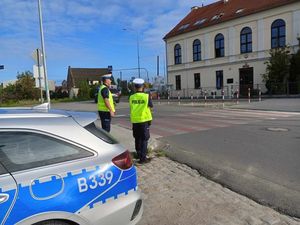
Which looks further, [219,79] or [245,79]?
[219,79]

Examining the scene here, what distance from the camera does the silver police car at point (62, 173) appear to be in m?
2.79

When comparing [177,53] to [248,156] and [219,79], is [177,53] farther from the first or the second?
[248,156]

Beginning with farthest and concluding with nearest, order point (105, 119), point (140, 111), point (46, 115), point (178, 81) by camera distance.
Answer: point (178, 81) → point (105, 119) → point (140, 111) → point (46, 115)

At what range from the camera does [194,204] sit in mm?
5043

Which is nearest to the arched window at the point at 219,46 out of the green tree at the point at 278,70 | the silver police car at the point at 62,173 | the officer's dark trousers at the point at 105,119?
the green tree at the point at 278,70

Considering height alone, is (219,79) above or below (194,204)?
above

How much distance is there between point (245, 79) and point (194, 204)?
3638 cm

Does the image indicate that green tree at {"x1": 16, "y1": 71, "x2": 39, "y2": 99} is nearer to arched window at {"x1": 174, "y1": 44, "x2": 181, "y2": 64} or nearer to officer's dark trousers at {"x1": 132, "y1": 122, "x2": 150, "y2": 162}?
arched window at {"x1": 174, "y1": 44, "x2": 181, "y2": 64}

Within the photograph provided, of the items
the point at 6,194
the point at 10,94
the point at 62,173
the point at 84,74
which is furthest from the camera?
the point at 84,74

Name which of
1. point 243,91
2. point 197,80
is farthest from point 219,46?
point 243,91

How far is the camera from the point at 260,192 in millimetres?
5543

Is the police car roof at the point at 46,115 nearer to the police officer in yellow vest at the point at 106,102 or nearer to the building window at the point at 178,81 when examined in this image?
the police officer in yellow vest at the point at 106,102

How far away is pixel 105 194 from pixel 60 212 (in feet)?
1.52

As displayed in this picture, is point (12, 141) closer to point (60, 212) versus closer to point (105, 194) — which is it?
point (60, 212)
